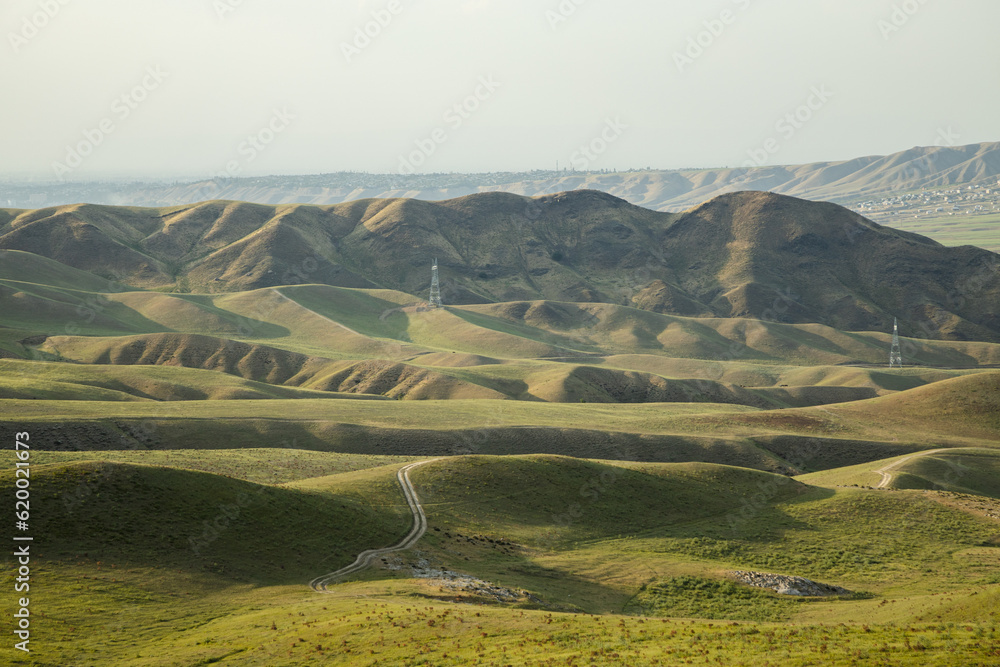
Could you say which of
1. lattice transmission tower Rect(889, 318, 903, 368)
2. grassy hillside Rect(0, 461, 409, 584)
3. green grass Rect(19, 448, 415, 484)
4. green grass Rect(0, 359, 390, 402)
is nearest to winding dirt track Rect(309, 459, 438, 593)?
grassy hillside Rect(0, 461, 409, 584)

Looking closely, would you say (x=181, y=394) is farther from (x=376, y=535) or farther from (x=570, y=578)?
(x=570, y=578)

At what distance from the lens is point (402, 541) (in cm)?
4947

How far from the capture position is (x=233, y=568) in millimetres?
42188

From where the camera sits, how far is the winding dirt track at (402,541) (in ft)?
139

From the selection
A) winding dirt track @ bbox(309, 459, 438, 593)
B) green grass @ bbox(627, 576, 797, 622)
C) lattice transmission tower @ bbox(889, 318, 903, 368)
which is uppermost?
winding dirt track @ bbox(309, 459, 438, 593)

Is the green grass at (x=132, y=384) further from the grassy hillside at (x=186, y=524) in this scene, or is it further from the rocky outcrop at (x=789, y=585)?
the rocky outcrop at (x=789, y=585)

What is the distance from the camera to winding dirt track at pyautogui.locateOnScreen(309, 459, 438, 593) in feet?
139

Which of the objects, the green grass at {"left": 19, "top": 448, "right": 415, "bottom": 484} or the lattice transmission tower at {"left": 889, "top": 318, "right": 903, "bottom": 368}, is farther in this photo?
the lattice transmission tower at {"left": 889, "top": 318, "right": 903, "bottom": 368}

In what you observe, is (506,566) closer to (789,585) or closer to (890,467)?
(789,585)

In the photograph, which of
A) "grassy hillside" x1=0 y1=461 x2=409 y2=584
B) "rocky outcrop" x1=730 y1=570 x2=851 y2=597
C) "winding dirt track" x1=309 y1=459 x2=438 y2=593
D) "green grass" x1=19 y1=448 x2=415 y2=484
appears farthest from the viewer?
"green grass" x1=19 y1=448 x2=415 y2=484

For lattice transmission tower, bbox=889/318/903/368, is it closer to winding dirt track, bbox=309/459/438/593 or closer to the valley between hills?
the valley between hills

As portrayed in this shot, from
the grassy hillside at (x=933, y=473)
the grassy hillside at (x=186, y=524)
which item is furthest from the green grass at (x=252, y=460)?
the grassy hillside at (x=933, y=473)

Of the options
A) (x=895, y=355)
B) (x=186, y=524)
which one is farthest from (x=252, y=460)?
(x=895, y=355)

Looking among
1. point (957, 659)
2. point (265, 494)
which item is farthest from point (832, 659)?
point (265, 494)
